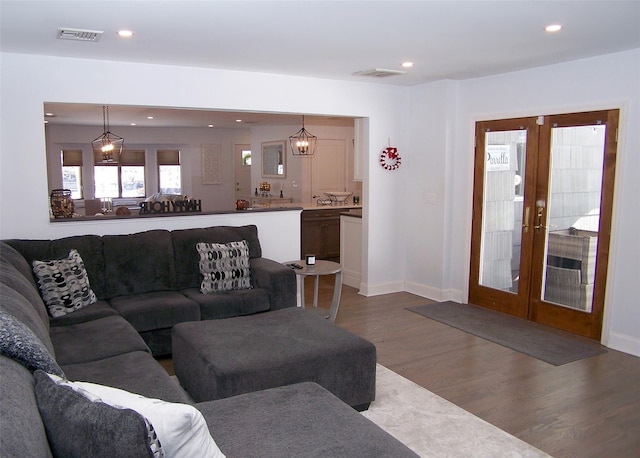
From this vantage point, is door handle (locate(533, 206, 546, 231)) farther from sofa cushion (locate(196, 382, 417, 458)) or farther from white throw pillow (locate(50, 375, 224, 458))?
white throw pillow (locate(50, 375, 224, 458))

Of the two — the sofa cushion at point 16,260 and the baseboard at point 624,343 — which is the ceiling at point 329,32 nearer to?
the sofa cushion at point 16,260

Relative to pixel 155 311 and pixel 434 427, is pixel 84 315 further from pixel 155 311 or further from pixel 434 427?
pixel 434 427

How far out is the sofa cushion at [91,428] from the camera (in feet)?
4.26

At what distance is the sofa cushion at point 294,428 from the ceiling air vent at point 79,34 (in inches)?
108

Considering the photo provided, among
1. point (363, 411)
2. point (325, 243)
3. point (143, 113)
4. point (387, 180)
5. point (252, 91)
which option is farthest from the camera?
Result: point (143, 113)

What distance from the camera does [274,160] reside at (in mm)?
10766

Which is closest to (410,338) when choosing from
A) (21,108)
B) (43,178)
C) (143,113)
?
(43,178)

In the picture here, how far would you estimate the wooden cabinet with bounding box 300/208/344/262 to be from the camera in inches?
316

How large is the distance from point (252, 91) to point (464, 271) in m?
3.09

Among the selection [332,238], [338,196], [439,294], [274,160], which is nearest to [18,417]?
[439,294]

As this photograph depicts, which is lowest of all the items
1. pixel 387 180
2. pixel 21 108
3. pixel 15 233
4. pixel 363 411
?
pixel 363 411

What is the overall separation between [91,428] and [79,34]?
3.25 metres

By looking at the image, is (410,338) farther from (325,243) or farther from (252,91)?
(325,243)

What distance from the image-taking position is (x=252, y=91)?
5297 mm
